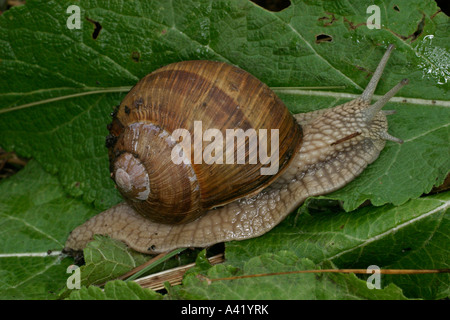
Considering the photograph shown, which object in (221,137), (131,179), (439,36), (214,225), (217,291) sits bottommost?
(217,291)

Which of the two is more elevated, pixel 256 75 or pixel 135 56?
pixel 135 56

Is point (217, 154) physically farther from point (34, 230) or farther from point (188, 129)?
point (34, 230)

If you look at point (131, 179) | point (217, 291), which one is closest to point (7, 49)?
point (131, 179)

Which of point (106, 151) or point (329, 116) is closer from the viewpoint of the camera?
point (329, 116)

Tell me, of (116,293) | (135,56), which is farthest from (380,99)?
(116,293)

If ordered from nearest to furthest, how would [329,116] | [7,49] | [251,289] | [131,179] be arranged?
[251,289], [131,179], [329,116], [7,49]

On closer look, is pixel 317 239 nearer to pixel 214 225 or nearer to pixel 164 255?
pixel 214 225

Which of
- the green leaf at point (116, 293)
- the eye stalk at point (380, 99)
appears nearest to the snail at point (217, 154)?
the eye stalk at point (380, 99)
